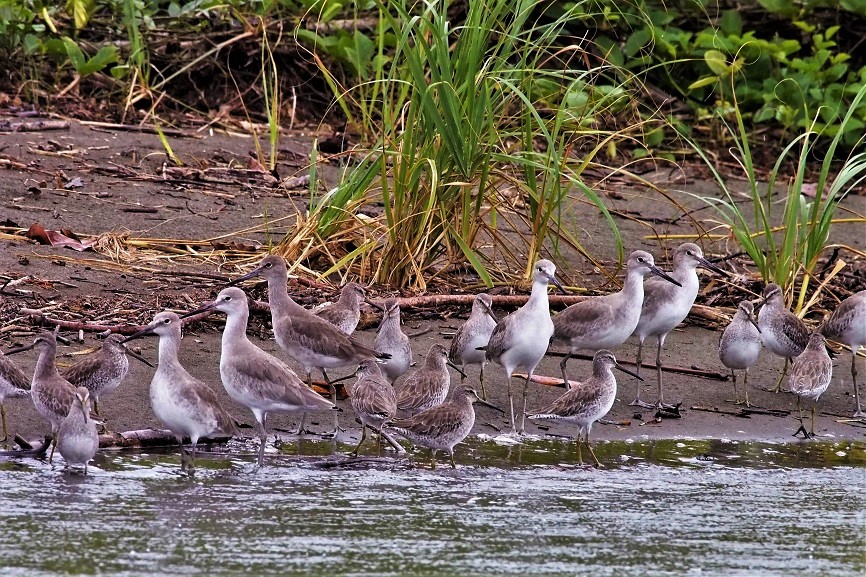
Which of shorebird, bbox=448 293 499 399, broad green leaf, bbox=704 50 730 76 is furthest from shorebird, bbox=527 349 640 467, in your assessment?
broad green leaf, bbox=704 50 730 76

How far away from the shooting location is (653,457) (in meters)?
8.41

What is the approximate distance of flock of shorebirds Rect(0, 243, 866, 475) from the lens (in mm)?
7719

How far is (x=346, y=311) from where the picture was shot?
9.52 metres

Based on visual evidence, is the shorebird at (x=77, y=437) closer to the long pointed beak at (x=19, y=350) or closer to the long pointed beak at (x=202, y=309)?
the long pointed beak at (x=19, y=350)

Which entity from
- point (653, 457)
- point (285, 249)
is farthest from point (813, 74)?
point (653, 457)

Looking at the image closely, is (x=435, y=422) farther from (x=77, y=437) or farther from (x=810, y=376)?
(x=810, y=376)

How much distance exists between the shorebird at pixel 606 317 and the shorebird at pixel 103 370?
3181mm

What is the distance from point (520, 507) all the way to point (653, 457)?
1.71m

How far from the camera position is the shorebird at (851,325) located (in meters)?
10.2

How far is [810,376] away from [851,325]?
1065mm

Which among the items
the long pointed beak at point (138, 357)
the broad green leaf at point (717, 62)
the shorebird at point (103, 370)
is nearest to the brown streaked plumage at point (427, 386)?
the long pointed beak at point (138, 357)

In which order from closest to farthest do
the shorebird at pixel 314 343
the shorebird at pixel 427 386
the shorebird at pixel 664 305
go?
the shorebird at pixel 427 386
the shorebird at pixel 314 343
the shorebird at pixel 664 305

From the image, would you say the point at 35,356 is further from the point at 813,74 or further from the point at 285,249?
the point at 813,74

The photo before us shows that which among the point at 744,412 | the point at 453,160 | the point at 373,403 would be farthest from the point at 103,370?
the point at 744,412
